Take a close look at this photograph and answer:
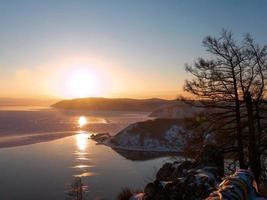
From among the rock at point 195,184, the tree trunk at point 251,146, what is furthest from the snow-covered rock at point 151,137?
the rock at point 195,184

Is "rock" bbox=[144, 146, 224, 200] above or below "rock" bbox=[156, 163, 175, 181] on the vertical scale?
above

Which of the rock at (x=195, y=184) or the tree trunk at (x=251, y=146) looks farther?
the tree trunk at (x=251, y=146)

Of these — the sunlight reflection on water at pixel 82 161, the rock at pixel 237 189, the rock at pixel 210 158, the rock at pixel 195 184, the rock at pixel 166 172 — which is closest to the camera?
the rock at pixel 237 189

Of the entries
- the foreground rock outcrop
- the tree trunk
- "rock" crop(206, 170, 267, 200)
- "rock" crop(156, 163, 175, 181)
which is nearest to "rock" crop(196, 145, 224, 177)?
the foreground rock outcrop

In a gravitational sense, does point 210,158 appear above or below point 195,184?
above

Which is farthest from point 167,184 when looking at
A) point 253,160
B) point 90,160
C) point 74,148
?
point 74,148

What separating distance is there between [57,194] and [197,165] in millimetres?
22478

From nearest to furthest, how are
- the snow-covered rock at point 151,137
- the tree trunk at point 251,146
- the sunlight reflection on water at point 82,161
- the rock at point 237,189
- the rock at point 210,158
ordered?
the rock at point 237,189 → the rock at point 210,158 → the tree trunk at point 251,146 → the sunlight reflection on water at point 82,161 → the snow-covered rock at point 151,137

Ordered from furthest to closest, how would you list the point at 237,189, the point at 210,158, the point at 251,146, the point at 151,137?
the point at 151,137 → the point at 251,146 → the point at 210,158 → the point at 237,189

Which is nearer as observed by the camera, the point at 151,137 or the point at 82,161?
the point at 82,161

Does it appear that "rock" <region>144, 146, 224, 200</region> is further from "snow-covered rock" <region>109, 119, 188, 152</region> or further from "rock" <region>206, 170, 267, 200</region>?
"snow-covered rock" <region>109, 119, 188, 152</region>

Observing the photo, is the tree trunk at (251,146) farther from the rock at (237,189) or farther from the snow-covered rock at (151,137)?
the snow-covered rock at (151,137)

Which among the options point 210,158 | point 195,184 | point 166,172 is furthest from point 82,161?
point 195,184

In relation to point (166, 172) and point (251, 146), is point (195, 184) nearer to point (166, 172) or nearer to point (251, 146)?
point (251, 146)
